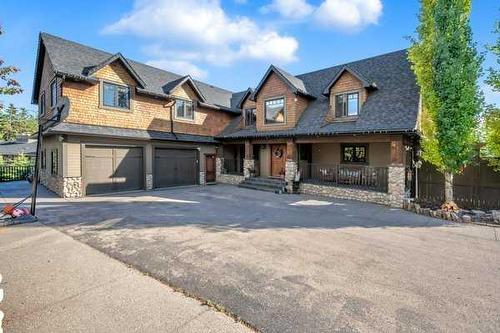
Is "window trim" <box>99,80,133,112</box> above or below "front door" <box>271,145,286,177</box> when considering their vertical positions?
above

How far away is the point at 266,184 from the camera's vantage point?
16.8 m

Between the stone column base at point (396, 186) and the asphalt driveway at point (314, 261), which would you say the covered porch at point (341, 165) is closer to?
the stone column base at point (396, 186)

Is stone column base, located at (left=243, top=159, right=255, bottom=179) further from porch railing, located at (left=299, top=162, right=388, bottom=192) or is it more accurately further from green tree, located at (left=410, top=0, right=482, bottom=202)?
green tree, located at (left=410, top=0, right=482, bottom=202)

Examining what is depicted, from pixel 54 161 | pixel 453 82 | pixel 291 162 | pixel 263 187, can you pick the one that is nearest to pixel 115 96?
pixel 54 161

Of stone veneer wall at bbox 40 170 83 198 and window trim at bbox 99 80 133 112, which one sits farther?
window trim at bbox 99 80 133 112

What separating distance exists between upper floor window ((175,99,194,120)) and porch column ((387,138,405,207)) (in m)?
13.1

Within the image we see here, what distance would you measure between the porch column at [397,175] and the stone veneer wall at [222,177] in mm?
9885

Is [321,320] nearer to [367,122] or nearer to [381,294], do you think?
[381,294]

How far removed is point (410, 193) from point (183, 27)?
14523mm

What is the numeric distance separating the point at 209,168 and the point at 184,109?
477cm

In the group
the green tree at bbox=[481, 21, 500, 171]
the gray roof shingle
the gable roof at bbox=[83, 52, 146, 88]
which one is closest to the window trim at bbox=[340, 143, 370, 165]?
the green tree at bbox=[481, 21, 500, 171]

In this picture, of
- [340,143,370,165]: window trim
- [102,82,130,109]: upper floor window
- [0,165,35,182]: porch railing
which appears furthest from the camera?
[0,165,35,182]: porch railing

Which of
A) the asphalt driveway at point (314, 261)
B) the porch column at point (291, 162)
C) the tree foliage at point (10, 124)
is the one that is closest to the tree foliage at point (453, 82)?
the asphalt driveway at point (314, 261)

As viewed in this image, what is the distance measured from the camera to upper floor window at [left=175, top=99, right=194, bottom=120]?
1803cm
